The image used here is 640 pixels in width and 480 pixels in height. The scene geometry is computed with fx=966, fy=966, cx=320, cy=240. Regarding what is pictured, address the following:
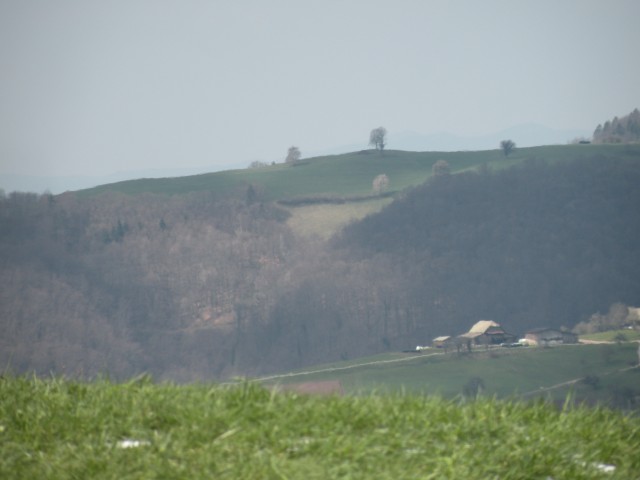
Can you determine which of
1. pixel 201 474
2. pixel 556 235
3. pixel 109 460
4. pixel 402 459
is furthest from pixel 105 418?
pixel 556 235

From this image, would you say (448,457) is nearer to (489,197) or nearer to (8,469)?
(8,469)

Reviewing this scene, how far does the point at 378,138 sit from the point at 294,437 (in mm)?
168881

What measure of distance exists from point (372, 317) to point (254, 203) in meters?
31.9

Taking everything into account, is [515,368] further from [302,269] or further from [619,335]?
[302,269]

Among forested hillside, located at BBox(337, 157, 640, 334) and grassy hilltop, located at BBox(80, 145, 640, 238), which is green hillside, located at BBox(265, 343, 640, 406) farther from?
grassy hilltop, located at BBox(80, 145, 640, 238)

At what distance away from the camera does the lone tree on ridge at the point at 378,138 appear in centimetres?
17088

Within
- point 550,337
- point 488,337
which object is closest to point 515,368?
point 488,337

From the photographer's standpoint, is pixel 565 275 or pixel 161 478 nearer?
pixel 161 478

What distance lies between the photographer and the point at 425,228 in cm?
16925

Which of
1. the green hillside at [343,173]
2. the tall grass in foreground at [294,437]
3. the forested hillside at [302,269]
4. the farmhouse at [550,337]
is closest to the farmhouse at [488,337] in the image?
the farmhouse at [550,337]

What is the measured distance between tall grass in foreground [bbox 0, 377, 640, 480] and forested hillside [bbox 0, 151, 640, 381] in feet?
373

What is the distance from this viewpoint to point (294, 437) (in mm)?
4914

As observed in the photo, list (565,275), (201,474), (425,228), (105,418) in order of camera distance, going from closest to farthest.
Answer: (201,474)
(105,418)
(565,275)
(425,228)

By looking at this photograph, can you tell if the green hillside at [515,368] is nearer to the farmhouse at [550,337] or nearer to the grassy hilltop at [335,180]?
the farmhouse at [550,337]
